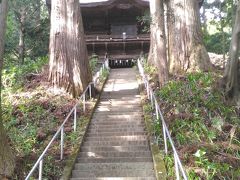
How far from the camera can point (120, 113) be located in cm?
1069

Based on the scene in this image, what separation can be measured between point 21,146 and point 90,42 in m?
14.9

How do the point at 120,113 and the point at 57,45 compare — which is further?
the point at 57,45

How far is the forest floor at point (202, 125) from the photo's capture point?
6539mm

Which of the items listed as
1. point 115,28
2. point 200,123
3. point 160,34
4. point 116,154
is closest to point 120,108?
point 160,34

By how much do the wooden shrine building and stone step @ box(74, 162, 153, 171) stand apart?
1500 centimetres

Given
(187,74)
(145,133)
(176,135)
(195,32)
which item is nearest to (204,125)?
(176,135)

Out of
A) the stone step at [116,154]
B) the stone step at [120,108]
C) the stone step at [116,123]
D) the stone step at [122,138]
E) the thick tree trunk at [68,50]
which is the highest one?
the thick tree trunk at [68,50]

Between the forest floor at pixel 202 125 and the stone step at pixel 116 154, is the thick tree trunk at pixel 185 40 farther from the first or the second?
the stone step at pixel 116 154

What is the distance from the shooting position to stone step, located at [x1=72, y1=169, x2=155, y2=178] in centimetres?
693

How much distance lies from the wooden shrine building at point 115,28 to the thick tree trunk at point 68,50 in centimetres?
1022

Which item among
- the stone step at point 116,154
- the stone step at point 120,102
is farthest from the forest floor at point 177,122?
the stone step at point 120,102

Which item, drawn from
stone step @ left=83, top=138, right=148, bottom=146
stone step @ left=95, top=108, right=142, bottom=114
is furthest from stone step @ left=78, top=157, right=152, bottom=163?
stone step @ left=95, top=108, right=142, bottom=114

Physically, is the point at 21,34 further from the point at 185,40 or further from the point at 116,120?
the point at 116,120

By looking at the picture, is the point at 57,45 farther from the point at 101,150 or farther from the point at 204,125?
the point at 204,125
